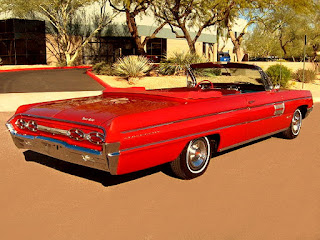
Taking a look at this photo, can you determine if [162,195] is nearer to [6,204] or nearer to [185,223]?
[185,223]

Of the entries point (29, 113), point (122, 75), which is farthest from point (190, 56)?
point (29, 113)

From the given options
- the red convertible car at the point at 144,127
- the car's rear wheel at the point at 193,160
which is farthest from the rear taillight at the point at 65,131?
the car's rear wheel at the point at 193,160

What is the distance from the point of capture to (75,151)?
455 cm

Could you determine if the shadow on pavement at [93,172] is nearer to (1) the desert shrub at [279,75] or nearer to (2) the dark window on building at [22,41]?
(1) the desert shrub at [279,75]

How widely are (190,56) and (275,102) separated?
15.6 metres

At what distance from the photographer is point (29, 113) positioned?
5.20 meters

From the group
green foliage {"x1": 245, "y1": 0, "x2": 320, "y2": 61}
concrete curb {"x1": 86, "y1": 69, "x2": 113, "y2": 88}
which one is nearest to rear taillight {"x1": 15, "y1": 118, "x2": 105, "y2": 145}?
concrete curb {"x1": 86, "y1": 69, "x2": 113, "y2": 88}

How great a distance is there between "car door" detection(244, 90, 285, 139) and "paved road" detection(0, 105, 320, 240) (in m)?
0.48

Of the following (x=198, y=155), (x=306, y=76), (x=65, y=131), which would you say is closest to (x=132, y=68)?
(x=306, y=76)

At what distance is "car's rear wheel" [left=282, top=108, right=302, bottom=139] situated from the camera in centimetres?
762

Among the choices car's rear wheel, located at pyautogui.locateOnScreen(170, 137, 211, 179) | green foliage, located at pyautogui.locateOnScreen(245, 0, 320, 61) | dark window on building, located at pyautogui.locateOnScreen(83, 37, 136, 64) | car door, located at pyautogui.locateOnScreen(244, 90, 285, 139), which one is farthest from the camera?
dark window on building, located at pyautogui.locateOnScreen(83, 37, 136, 64)

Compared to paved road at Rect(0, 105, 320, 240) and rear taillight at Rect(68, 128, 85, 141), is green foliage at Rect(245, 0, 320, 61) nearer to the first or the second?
paved road at Rect(0, 105, 320, 240)

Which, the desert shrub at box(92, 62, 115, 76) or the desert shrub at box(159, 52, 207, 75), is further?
the desert shrub at box(92, 62, 115, 76)

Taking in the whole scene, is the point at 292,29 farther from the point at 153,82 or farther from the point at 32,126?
the point at 32,126
